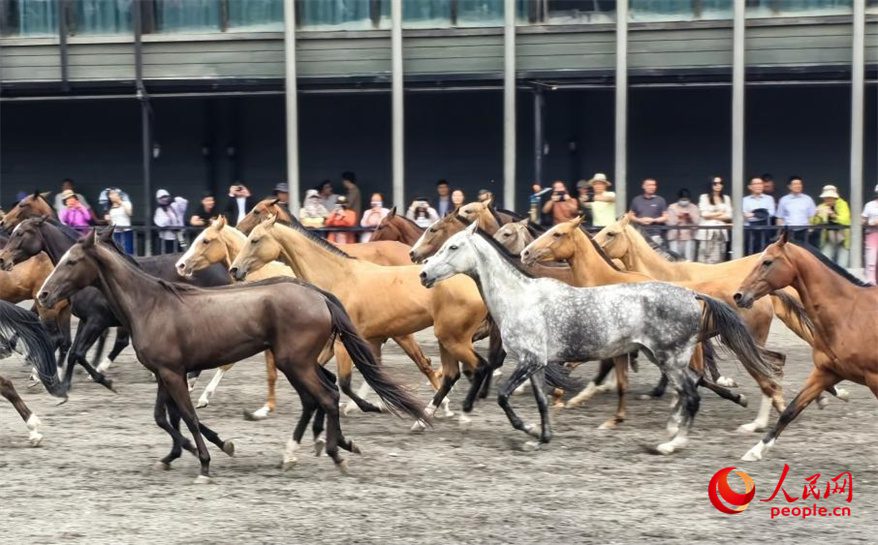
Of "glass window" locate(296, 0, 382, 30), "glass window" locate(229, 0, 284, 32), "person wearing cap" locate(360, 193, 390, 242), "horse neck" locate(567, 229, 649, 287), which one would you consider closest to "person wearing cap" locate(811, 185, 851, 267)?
"person wearing cap" locate(360, 193, 390, 242)

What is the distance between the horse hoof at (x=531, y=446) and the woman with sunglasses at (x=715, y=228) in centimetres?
762

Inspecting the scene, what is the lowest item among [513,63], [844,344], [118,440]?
[118,440]

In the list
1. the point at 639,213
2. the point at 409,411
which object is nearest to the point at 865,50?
the point at 639,213

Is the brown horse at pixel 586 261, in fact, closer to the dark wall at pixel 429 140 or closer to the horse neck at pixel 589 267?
the horse neck at pixel 589 267

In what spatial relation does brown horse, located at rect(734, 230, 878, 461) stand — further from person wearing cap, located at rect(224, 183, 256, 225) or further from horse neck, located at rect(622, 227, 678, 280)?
person wearing cap, located at rect(224, 183, 256, 225)

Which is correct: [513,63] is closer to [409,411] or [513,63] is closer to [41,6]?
[41,6]

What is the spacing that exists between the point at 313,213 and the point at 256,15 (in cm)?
362

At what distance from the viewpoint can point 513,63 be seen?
68.5 feet

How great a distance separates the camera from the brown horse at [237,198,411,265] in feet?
50.9

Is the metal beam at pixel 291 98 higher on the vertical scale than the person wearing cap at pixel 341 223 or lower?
higher

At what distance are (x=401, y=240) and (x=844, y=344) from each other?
7.55m

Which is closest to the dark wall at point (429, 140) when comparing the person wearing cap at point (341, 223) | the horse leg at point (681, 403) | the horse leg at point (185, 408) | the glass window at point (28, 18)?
the glass window at point (28, 18)

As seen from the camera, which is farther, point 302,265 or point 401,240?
point 401,240

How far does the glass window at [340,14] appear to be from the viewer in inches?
850
